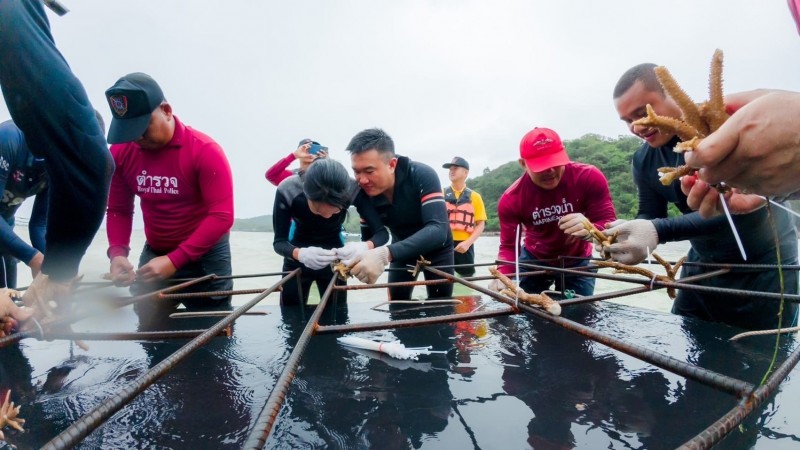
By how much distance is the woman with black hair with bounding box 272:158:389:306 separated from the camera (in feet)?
9.40

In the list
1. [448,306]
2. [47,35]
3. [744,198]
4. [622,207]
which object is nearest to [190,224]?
[47,35]

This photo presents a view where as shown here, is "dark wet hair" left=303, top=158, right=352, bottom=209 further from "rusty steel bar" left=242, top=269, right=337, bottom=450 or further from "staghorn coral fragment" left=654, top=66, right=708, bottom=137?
"staghorn coral fragment" left=654, top=66, right=708, bottom=137

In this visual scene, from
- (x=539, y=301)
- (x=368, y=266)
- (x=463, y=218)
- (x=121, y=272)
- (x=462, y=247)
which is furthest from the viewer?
(x=463, y=218)

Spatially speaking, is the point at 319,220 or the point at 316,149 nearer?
the point at 319,220

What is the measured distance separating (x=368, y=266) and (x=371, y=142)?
0.96 metres

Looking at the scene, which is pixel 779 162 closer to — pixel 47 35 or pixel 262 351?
pixel 262 351

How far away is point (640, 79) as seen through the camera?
2434 mm

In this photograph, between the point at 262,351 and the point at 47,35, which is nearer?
the point at 47,35

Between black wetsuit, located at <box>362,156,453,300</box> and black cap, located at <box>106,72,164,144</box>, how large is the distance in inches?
67.0

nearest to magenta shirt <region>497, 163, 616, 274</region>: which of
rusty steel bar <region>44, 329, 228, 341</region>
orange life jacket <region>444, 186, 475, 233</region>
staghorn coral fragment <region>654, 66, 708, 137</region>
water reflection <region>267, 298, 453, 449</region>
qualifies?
water reflection <region>267, 298, 453, 449</region>

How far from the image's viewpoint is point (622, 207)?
27328 mm

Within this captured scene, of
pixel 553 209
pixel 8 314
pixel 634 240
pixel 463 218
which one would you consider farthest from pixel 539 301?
pixel 463 218

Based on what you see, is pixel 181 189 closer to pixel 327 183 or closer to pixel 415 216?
pixel 327 183

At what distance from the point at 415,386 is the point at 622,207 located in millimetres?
30476
